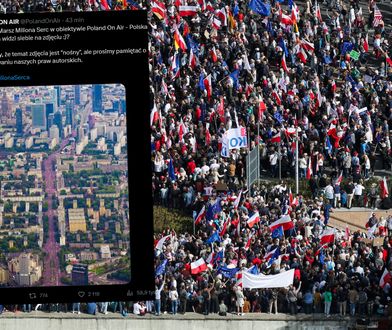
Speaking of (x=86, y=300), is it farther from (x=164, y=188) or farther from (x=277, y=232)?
(x=164, y=188)

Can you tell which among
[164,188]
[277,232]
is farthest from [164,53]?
[277,232]

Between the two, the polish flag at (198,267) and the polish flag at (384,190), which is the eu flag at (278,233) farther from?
the polish flag at (384,190)

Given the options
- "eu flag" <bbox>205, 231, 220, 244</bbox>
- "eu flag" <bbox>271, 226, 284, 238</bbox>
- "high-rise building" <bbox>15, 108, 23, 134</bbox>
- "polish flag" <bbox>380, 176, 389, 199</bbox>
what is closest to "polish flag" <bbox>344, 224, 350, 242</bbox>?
"eu flag" <bbox>271, 226, 284, 238</bbox>

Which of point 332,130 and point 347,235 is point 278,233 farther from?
point 332,130

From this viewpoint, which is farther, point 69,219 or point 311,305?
point 311,305

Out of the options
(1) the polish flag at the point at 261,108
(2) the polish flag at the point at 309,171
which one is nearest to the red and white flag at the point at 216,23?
(1) the polish flag at the point at 261,108

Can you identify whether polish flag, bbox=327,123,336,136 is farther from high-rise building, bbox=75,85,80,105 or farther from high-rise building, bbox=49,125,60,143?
high-rise building, bbox=75,85,80,105
